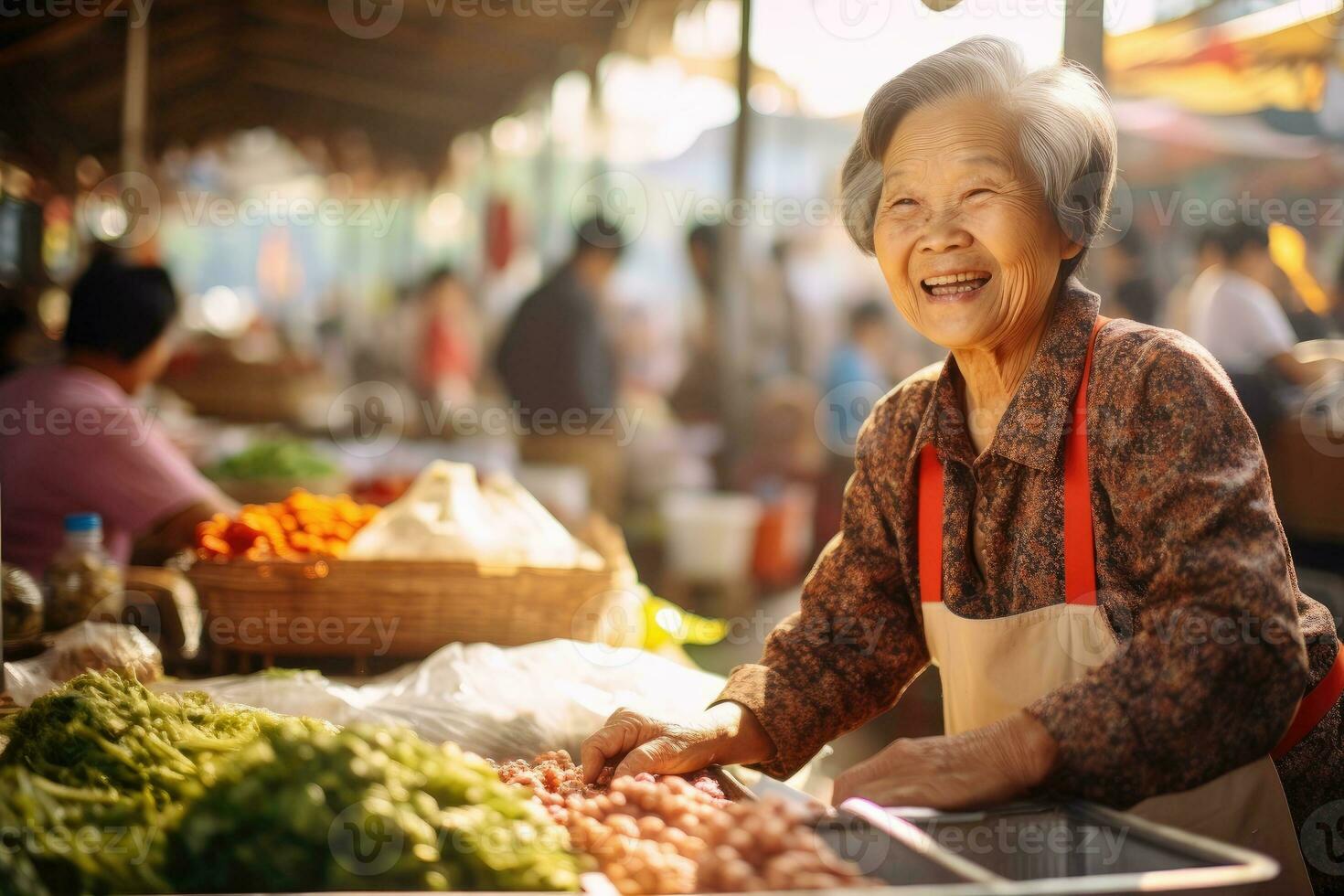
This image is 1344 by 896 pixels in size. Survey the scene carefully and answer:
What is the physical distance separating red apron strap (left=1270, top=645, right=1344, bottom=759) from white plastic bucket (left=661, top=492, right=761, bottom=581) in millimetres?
4874

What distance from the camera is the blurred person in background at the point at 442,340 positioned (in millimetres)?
11289

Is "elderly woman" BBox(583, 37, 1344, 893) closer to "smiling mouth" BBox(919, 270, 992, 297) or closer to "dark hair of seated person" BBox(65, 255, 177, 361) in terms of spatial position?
"smiling mouth" BBox(919, 270, 992, 297)

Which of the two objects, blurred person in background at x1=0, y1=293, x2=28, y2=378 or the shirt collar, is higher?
blurred person in background at x1=0, y1=293, x2=28, y2=378

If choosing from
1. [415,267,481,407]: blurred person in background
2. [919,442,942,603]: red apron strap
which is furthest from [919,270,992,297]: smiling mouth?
[415,267,481,407]: blurred person in background

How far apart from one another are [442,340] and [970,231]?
33.5 ft

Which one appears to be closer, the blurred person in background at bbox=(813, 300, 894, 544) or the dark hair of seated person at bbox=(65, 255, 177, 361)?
the dark hair of seated person at bbox=(65, 255, 177, 361)

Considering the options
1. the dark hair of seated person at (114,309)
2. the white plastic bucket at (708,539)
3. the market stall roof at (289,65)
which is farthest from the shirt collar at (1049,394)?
the white plastic bucket at (708,539)

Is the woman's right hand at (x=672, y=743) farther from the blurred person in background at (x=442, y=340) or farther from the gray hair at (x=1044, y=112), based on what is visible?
the blurred person in background at (x=442, y=340)

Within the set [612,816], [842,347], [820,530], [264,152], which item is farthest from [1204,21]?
[264,152]

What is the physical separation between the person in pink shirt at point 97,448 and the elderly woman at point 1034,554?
2.25m

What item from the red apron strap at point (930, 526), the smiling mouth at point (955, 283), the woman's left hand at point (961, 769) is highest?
the smiling mouth at point (955, 283)

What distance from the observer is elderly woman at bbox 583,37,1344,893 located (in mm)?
1484

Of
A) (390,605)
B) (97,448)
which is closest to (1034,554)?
(390,605)

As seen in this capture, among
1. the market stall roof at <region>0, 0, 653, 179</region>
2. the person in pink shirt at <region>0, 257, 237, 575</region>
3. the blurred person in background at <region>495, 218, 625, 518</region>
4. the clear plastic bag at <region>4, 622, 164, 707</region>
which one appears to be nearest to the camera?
the clear plastic bag at <region>4, 622, 164, 707</region>
